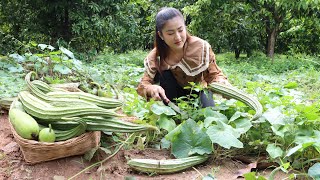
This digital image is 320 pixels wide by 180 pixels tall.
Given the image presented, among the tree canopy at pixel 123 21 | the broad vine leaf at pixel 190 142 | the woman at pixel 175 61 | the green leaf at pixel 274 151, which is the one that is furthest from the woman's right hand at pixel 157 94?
the tree canopy at pixel 123 21

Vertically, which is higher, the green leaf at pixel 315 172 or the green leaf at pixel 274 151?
the green leaf at pixel 315 172

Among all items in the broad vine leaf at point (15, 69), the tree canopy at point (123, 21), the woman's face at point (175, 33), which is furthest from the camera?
the tree canopy at point (123, 21)

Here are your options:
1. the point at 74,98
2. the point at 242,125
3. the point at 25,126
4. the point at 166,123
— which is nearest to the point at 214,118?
the point at 242,125

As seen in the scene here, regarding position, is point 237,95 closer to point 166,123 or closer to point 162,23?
point 166,123

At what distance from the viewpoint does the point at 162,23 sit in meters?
2.61

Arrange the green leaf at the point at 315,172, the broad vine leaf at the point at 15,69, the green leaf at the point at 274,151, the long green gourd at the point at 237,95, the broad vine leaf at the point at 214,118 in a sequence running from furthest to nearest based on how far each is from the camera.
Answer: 1. the broad vine leaf at the point at 15,69
2. the long green gourd at the point at 237,95
3. the broad vine leaf at the point at 214,118
4. the green leaf at the point at 274,151
5. the green leaf at the point at 315,172

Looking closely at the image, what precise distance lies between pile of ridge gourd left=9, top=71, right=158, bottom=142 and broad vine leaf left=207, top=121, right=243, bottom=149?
0.35m

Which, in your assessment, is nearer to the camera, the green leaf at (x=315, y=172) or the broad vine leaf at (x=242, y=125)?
the green leaf at (x=315, y=172)

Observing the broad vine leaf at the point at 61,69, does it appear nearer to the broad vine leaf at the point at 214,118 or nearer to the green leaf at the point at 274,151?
the broad vine leaf at the point at 214,118

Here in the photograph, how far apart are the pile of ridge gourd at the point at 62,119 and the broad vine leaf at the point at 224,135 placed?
0.35m

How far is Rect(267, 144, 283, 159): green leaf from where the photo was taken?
1790 millimetres

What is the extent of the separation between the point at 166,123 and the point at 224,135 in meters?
0.42

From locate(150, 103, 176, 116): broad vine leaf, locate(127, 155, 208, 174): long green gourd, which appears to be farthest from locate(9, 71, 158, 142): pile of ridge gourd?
locate(150, 103, 176, 116): broad vine leaf

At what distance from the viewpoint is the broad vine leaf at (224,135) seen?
1851mm
